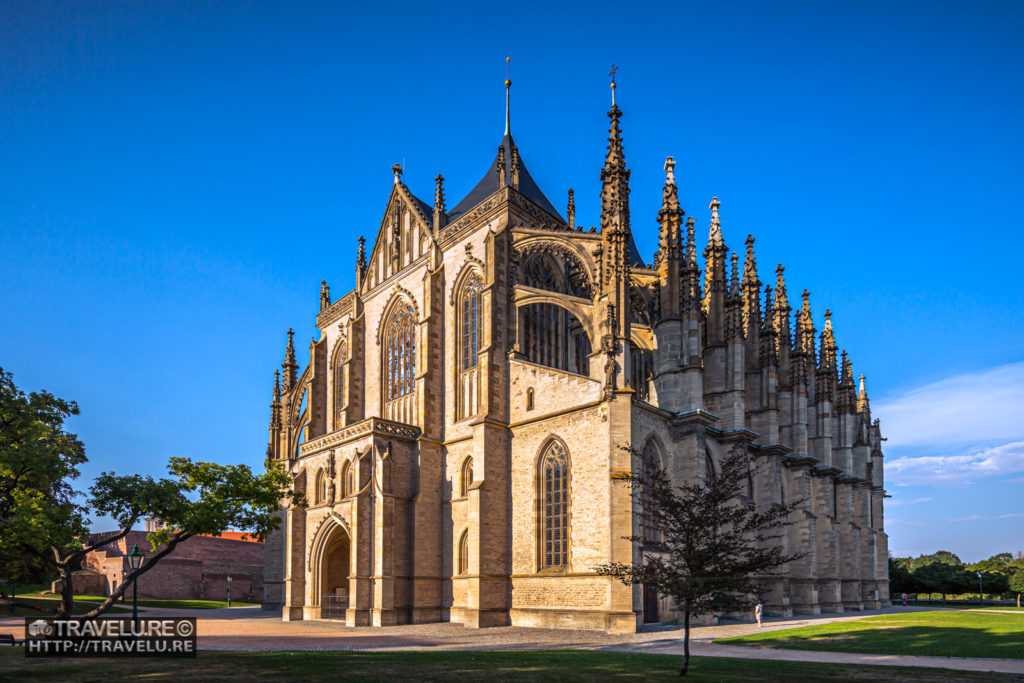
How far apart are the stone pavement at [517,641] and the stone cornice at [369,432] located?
816cm

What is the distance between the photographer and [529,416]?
96.8 feet

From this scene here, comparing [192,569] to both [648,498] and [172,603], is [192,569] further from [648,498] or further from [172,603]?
[648,498]

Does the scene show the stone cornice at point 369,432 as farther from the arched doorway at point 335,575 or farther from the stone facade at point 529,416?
the arched doorway at point 335,575

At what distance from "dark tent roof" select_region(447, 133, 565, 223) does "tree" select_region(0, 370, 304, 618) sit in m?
21.1

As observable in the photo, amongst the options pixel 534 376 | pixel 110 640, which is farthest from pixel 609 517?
pixel 110 640

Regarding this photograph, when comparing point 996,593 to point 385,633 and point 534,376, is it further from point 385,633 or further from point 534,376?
point 385,633

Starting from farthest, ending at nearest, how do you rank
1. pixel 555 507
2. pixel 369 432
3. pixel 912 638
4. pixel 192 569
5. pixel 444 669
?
pixel 192 569 < pixel 369 432 < pixel 555 507 < pixel 912 638 < pixel 444 669

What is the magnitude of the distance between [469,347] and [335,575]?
13563 mm

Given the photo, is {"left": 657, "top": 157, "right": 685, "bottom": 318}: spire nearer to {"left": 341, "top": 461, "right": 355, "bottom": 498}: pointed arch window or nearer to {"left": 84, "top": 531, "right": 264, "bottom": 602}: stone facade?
{"left": 341, "top": 461, "right": 355, "bottom": 498}: pointed arch window

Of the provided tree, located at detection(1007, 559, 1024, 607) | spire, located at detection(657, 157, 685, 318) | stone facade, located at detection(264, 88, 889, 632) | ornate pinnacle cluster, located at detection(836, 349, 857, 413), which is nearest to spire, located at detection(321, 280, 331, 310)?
stone facade, located at detection(264, 88, 889, 632)

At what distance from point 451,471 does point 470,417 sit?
2641 millimetres

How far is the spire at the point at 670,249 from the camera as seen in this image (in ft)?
104

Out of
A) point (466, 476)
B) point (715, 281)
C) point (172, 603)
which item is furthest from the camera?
point (172, 603)

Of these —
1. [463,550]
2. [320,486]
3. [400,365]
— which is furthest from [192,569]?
[463,550]
